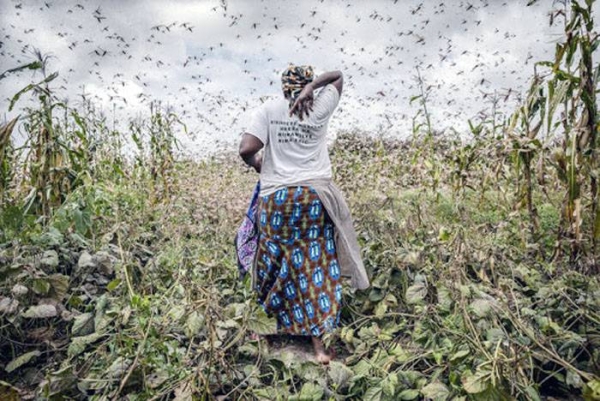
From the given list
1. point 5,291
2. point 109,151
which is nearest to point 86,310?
point 5,291

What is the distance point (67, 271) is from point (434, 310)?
2.38m

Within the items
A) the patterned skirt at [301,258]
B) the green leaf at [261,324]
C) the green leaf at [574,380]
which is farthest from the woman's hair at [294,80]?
the green leaf at [574,380]

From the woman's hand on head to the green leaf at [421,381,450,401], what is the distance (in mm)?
1603

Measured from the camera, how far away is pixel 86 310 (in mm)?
2711

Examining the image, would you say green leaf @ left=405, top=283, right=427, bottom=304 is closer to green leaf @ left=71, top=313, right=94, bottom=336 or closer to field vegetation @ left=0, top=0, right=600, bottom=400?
field vegetation @ left=0, top=0, right=600, bottom=400

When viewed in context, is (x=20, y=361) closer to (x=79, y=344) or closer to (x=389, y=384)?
(x=79, y=344)

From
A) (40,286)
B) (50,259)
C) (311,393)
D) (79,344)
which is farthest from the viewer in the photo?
(50,259)

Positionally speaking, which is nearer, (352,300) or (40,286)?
(40,286)

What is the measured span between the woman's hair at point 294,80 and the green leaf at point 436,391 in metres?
1.72

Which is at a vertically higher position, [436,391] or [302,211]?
[302,211]

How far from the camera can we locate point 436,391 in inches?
69.7

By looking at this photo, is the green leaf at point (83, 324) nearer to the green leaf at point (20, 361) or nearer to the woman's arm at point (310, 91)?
the green leaf at point (20, 361)

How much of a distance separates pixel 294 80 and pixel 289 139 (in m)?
0.36

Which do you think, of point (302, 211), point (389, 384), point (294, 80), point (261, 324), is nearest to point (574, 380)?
point (389, 384)
